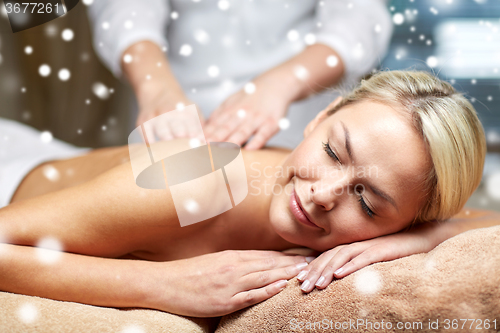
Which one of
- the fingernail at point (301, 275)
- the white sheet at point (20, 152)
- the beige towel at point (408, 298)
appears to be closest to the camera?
the beige towel at point (408, 298)

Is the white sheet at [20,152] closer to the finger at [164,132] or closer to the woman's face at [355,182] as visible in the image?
the finger at [164,132]

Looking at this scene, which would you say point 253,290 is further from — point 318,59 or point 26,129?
point 26,129

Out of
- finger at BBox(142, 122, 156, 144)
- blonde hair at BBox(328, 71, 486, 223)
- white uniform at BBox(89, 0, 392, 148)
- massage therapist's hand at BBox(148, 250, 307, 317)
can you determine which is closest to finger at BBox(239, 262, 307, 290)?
massage therapist's hand at BBox(148, 250, 307, 317)

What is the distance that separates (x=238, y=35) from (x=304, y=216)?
2.09ft

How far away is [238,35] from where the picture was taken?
103 cm

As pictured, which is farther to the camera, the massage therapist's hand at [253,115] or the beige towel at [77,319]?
the massage therapist's hand at [253,115]

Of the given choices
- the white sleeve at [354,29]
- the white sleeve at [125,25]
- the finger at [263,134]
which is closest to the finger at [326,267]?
the finger at [263,134]

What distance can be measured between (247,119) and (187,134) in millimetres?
152

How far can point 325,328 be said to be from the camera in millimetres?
513

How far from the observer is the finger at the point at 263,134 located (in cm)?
81

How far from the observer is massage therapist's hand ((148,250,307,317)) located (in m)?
0.59

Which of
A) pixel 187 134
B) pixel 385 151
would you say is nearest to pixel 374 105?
pixel 385 151

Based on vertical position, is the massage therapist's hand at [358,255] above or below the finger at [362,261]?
below

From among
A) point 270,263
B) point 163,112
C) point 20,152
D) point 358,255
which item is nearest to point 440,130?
point 358,255
